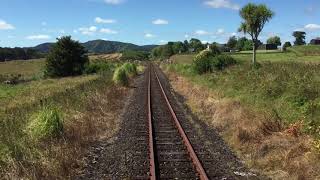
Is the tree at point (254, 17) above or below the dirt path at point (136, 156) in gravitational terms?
above

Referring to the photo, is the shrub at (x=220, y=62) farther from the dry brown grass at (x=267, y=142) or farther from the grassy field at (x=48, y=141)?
the grassy field at (x=48, y=141)

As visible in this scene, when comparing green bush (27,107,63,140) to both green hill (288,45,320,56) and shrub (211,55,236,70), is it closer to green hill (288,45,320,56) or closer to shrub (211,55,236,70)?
shrub (211,55,236,70)

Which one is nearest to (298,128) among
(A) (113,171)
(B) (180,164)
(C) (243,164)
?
(C) (243,164)

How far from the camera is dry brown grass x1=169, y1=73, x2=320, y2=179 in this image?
10.4 metres

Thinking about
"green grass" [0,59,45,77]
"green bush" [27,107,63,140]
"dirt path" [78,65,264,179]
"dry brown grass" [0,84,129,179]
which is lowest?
"green grass" [0,59,45,77]

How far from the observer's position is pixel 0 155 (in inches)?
402

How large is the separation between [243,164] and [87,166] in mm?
3682

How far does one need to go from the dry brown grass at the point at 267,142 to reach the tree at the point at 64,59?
52.9m

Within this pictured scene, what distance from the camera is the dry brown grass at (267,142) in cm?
1041

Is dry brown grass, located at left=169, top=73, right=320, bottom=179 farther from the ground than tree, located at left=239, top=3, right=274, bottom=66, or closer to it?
closer to it

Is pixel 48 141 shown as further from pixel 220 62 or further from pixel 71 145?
pixel 220 62

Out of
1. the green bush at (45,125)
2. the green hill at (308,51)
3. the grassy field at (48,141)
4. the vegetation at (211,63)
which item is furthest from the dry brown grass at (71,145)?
the green hill at (308,51)

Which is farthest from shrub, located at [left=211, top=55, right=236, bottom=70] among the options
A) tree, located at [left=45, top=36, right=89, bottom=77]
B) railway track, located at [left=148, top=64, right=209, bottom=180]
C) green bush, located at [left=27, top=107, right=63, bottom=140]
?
tree, located at [left=45, top=36, right=89, bottom=77]

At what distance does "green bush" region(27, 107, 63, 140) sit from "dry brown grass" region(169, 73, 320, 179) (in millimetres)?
4891
